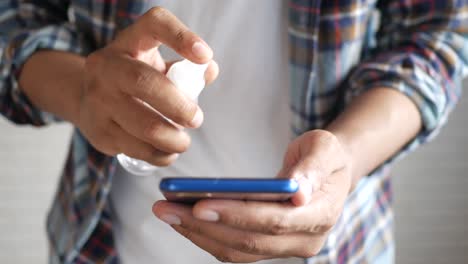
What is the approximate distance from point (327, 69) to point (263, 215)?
0.85 feet

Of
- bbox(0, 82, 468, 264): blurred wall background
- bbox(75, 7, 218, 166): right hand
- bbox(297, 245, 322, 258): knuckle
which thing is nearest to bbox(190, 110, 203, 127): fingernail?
bbox(75, 7, 218, 166): right hand

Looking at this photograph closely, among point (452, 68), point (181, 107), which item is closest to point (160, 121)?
point (181, 107)

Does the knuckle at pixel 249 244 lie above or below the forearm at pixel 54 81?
above

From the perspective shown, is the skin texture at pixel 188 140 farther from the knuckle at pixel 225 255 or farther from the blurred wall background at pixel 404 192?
the blurred wall background at pixel 404 192

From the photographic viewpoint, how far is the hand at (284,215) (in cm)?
33

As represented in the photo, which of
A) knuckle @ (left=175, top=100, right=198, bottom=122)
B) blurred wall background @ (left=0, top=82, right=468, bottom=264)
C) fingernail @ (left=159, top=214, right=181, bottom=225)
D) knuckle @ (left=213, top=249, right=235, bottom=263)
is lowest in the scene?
blurred wall background @ (left=0, top=82, right=468, bottom=264)

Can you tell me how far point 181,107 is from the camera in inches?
14.8

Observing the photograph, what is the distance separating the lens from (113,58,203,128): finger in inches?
14.8

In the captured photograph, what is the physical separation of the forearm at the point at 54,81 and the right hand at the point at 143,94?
5cm

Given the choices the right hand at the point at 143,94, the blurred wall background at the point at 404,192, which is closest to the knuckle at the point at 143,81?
the right hand at the point at 143,94

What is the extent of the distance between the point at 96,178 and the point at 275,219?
0.31 meters

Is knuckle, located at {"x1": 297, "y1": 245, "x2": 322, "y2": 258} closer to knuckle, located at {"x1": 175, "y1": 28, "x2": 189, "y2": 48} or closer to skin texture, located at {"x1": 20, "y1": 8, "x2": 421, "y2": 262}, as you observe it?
skin texture, located at {"x1": 20, "y1": 8, "x2": 421, "y2": 262}

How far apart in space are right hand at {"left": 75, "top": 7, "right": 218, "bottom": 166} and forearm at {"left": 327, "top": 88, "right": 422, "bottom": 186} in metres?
0.13

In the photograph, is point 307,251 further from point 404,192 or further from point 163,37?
point 404,192
